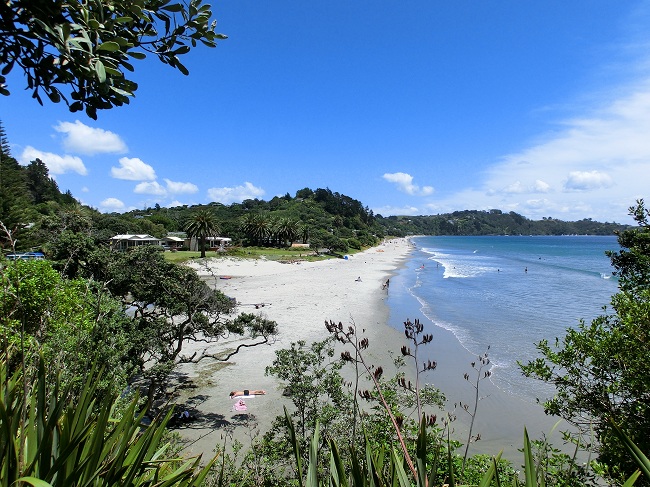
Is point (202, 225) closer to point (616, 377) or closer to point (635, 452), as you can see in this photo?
point (616, 377)

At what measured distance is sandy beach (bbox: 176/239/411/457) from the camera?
1034 centimetres

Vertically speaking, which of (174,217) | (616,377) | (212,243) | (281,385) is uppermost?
(174,217)

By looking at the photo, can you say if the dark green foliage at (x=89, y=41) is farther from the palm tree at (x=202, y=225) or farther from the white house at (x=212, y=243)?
the white house at (x=212, y=243)

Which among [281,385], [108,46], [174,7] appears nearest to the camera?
[108,46]

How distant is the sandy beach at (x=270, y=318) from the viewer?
10.3 meters

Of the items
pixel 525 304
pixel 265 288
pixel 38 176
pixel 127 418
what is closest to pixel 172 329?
pixel 127 418

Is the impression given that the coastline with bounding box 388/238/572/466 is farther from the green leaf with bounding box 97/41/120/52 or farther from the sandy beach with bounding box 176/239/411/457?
the green leaf with bounding box 97/41/120/52

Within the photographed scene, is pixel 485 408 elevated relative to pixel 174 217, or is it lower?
lower

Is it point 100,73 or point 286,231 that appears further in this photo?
point 286,231

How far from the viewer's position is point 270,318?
22.6 meters

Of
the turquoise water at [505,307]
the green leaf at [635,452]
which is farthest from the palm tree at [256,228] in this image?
the green leaf at [635,452]

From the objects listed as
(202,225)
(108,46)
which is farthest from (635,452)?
(202,225)

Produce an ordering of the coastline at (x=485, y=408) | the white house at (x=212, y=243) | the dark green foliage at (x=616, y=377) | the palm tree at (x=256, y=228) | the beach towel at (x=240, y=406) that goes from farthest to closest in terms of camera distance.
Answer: the palm tree at (x=256, y=228), the white house at (x=212, y=243), the beach towel at (x=240, y=406), the coastline at (x=485, y=408), the dark green foliage at (x=616, y=377)

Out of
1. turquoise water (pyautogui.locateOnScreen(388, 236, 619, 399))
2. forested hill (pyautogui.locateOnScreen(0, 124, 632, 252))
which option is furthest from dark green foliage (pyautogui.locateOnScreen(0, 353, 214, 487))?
turquoise water (pyautogui.locateOnScreen(388, 236, 619, 399))
